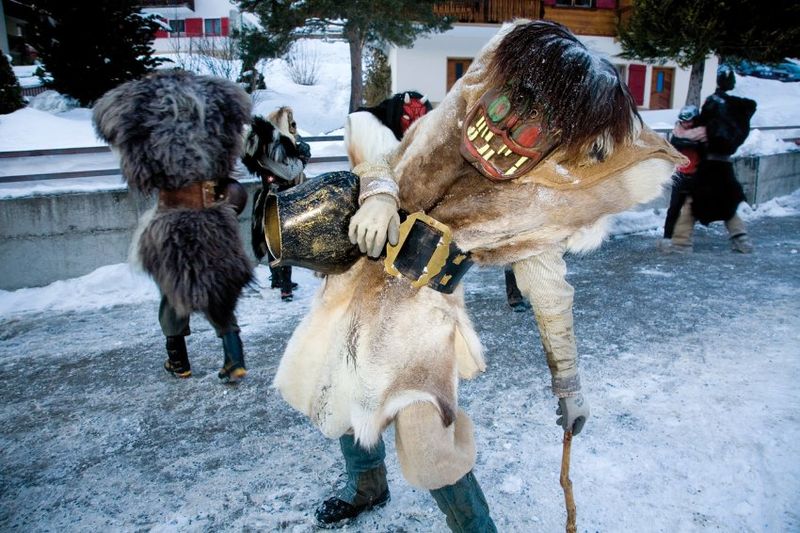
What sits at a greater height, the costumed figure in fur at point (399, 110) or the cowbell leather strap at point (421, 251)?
the costumed figure in fur at point (399, 110)

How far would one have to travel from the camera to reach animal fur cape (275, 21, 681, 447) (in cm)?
156

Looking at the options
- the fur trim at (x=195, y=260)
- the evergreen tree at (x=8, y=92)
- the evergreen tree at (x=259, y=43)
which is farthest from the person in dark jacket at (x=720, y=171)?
the evergreen tree at (x=8, y=92)

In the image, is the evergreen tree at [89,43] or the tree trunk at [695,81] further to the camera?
the tree trunk at [695,81]

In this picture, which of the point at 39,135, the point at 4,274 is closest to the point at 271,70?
the point at 39,135

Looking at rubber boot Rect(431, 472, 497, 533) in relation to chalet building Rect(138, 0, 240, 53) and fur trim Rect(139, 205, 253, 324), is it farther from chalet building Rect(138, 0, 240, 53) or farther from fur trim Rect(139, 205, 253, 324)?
chalet building Rect(138, 0, 240, 53)

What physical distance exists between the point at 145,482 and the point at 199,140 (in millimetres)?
1689

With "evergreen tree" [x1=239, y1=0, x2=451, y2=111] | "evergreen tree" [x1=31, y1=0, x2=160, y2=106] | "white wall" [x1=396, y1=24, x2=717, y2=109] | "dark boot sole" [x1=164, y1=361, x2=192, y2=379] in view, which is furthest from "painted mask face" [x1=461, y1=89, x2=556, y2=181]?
"white wall" [x1=396, y1=24, x2=717, y2=109]

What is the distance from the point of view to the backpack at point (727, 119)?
6348mm

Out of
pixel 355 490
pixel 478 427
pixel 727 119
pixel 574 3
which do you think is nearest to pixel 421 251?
pixel 355 490

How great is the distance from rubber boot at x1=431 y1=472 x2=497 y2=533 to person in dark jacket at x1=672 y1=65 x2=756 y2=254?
5.87 meters

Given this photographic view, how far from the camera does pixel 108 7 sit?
11.7 m

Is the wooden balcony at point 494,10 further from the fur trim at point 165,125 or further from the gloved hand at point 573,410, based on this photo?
the gloved hand at point 573,410

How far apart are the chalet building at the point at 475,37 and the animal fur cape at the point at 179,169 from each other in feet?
52.0

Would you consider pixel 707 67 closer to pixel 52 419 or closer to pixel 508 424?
pixel 508 424
